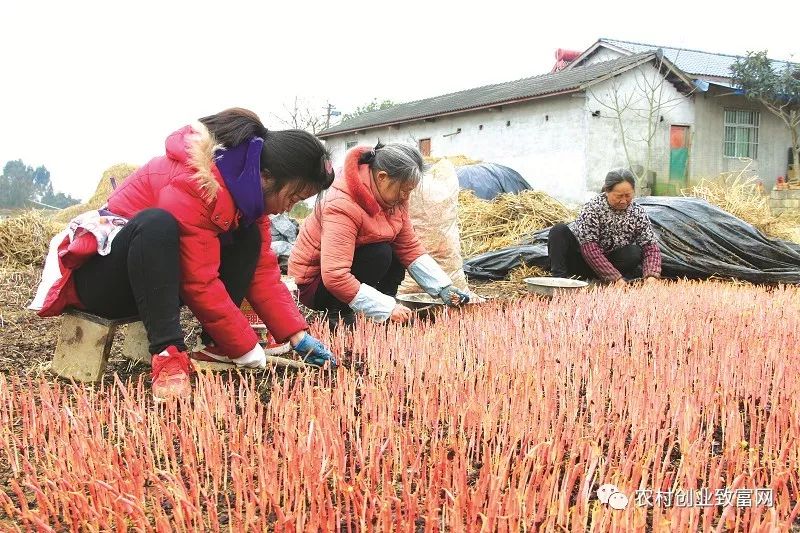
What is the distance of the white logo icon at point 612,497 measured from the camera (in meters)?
1.42

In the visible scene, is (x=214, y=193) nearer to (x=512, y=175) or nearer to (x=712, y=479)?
(x=712, y=479)

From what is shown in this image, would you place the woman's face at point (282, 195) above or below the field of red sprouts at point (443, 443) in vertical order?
above

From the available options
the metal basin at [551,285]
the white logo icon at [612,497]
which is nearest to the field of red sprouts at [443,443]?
the white logo icon at [612,497]

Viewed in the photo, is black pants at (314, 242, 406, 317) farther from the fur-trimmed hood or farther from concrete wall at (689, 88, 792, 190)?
concrete wall at (689, 88, 792, 190)

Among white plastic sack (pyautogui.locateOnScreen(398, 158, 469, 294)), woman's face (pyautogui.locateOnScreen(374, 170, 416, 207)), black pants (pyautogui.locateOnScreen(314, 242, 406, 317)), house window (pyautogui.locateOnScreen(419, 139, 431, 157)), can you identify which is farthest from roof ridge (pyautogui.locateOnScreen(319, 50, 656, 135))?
woman's face (pyautogui.locateOnScreen(374, 170, 416, 207))

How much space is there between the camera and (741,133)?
15633 mm

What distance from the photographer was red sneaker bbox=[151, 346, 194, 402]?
219 centimetres

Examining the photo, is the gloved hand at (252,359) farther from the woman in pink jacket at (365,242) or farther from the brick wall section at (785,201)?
the brick wall section at (785,201)

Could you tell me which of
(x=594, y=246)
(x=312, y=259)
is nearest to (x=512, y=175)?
(x=594, y=246)

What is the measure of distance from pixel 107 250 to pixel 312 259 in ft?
4.54

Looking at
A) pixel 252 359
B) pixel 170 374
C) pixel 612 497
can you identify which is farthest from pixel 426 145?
pixel 612 497

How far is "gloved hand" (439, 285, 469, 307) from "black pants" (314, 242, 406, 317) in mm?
326

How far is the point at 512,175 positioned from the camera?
39.0 ft

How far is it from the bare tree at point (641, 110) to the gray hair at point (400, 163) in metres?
11.1
